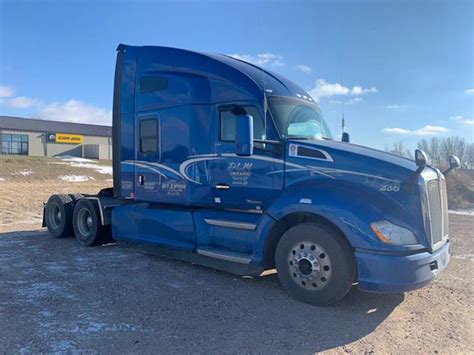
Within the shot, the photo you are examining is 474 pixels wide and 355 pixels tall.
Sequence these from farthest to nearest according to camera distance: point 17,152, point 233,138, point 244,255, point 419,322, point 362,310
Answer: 1. point 17,152
2. point 233,138
3. point 244,255
4. point 362,310
5. point 419,322

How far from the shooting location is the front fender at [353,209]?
16.2 feet

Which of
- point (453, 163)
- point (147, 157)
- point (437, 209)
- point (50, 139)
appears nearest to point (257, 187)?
point (437, 209)

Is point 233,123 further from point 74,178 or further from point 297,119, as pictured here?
point 74,178

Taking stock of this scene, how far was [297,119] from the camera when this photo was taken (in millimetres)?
6441

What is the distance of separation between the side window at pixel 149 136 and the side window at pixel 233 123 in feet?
5.14

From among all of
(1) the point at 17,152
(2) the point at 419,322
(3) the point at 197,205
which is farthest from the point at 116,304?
(1) the point at 17,152

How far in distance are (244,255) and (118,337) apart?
2.32 meters

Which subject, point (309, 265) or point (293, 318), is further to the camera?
point (309, 265)

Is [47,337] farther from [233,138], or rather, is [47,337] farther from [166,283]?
[233,138]

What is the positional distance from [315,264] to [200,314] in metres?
1.55

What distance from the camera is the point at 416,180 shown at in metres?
5.02

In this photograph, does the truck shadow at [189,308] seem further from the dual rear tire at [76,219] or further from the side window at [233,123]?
the side window at [233,123]

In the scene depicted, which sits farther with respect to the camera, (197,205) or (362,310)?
(197,205)

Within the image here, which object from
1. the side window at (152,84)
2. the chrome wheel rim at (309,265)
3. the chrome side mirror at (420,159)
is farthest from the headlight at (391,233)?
the side window at (152,84)
